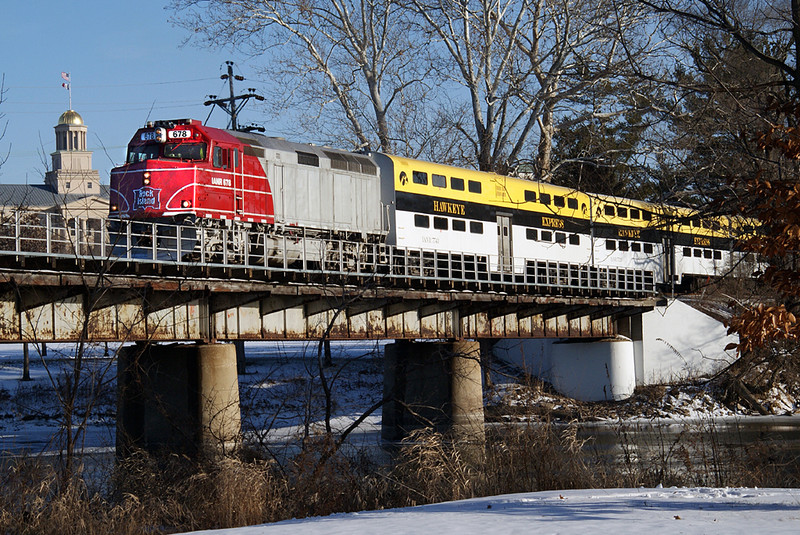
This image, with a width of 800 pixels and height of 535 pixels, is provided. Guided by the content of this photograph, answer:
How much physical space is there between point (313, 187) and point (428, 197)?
5237mm

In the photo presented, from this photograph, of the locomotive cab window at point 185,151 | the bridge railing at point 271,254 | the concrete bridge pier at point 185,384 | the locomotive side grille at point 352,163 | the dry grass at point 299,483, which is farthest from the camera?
the locomotive side grille at point 352,163

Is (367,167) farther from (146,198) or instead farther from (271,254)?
(146,198)

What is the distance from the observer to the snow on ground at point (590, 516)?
30.5 feet

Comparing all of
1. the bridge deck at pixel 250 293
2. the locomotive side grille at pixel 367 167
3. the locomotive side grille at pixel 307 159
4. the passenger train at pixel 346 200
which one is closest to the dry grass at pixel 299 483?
the bridge deck at pixel 250 293

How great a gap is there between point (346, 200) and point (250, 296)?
7764mm

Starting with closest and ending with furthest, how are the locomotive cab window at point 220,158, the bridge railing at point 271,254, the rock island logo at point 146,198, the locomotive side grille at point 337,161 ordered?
the bridge railing at point 271,254
the rock island logo at point 146,198
the locomotive cab window at point 220,158
the locomotive side grille at point 337,161

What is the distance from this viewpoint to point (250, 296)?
24359mm

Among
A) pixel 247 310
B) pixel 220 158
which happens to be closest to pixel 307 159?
pixel 220 158

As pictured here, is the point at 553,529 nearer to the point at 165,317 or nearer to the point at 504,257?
the point at 165,317

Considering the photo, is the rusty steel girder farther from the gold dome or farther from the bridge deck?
the gold dome

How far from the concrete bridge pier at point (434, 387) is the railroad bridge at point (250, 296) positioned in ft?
0.25

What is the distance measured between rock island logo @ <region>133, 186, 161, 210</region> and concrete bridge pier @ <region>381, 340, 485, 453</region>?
9.77 meters

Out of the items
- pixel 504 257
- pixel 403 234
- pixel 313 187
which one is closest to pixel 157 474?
pixel 313 187

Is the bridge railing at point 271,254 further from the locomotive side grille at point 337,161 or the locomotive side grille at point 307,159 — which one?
the locomotive side grille at point 337,161
